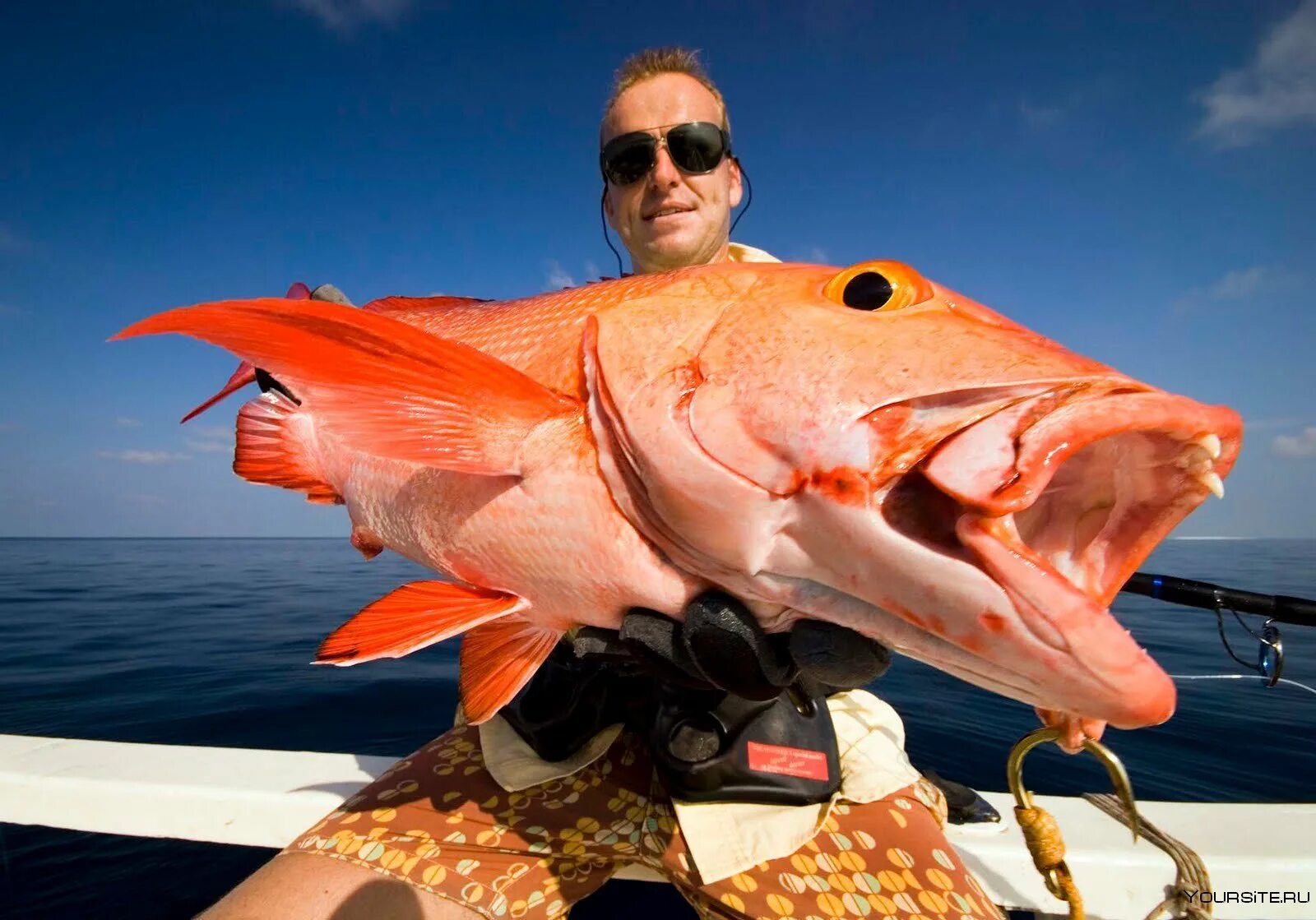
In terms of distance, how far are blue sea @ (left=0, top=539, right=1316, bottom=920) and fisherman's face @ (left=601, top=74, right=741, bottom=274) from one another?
2729 mm

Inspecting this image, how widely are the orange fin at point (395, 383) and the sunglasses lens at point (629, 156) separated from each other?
1.69 m

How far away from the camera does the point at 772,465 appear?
977 mm

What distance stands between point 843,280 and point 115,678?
290 inches

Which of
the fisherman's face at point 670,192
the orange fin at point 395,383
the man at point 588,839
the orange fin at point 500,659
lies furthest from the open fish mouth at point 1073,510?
the fisherman's face at point 670,192

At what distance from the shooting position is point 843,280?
1.16 m

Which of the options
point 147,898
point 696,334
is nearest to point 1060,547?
point 696,334

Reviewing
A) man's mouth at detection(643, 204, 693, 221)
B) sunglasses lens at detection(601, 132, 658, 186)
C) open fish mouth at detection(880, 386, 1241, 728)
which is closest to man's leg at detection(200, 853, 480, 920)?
open fish mouth at detection(880, 386, 1241, 728)

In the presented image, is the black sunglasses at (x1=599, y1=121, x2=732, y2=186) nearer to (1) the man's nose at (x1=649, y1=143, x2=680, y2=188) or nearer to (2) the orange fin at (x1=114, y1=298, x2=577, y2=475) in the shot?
(1) the man's nose at (x1=649, y1=143, x2=680, y2=188)

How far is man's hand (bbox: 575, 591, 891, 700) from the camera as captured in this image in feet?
3.83

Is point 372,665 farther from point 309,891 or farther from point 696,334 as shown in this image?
point 696,334

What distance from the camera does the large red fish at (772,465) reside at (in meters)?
0.82

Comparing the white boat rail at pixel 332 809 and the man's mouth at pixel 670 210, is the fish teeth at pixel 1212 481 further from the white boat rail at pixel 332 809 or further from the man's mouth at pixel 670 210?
the man's mouth at pixel 670 210

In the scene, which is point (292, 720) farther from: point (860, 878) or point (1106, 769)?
point (1106, 769)

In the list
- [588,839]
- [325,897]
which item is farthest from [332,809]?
[588,839]
